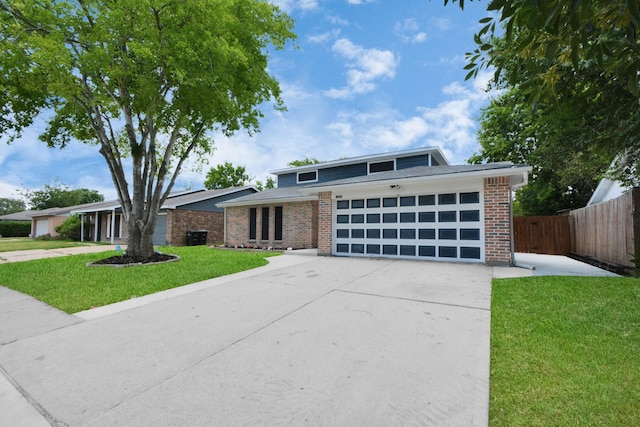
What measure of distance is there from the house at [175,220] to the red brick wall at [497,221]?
17414 mm

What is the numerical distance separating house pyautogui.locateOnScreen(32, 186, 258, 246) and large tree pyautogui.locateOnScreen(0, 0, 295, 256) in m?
8.46

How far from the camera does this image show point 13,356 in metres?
3.15

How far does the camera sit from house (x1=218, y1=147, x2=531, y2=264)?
800cm

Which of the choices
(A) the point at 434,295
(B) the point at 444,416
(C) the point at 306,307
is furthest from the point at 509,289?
(B) the point at 444,416

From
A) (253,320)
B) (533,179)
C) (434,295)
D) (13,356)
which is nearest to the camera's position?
(13,356)

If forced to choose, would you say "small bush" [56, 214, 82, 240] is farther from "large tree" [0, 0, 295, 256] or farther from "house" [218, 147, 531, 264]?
"house" [218, 147, 531, 264]

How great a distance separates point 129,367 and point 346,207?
344 inches

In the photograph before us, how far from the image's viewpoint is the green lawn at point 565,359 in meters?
1.97

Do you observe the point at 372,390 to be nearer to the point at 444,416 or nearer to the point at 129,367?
the point at 444,416

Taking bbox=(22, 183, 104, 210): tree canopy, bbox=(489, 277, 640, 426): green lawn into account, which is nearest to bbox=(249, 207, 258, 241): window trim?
bbox=(489, 277, 640, 426): green lawn

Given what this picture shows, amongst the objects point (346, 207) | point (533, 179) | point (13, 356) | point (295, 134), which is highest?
point (295, 134)

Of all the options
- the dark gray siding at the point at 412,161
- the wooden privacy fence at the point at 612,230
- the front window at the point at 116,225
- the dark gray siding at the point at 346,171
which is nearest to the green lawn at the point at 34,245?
the front window at the point at 116,225

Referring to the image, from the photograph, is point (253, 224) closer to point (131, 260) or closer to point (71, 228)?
point (131, 260)

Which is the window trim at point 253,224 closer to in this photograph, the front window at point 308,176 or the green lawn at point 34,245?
the front window at point 308,176
